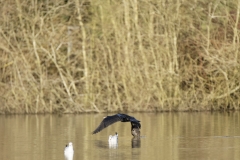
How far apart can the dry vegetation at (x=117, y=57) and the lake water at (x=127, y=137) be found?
122 cm

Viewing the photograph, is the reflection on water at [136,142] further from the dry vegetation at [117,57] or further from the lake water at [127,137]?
the dry vegetation at [117,57]

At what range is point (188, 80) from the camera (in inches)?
1061

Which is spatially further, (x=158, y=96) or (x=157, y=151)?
(x=158, y=96)

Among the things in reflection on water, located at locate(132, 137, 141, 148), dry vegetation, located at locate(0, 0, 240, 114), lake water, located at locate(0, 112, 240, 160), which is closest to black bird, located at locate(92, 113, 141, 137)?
reflection on water, located at locate(132, 137, 141, 148)

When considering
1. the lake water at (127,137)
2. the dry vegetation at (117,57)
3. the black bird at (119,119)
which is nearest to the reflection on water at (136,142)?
the lake water at (127,137)

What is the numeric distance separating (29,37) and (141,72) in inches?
148

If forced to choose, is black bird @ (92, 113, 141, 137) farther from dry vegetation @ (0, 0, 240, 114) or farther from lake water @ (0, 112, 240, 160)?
dry vegetation @ (0, 0, 240, 114)

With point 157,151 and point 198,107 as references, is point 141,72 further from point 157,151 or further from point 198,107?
point 157,151

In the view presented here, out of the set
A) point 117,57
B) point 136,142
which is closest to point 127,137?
point 136,142

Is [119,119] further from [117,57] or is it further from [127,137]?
[117,57]

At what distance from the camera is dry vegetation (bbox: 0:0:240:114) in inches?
1029

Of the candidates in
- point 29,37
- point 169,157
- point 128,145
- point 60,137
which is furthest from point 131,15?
point 169,157

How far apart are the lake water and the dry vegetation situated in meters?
1.22

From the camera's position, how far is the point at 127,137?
18.0m
